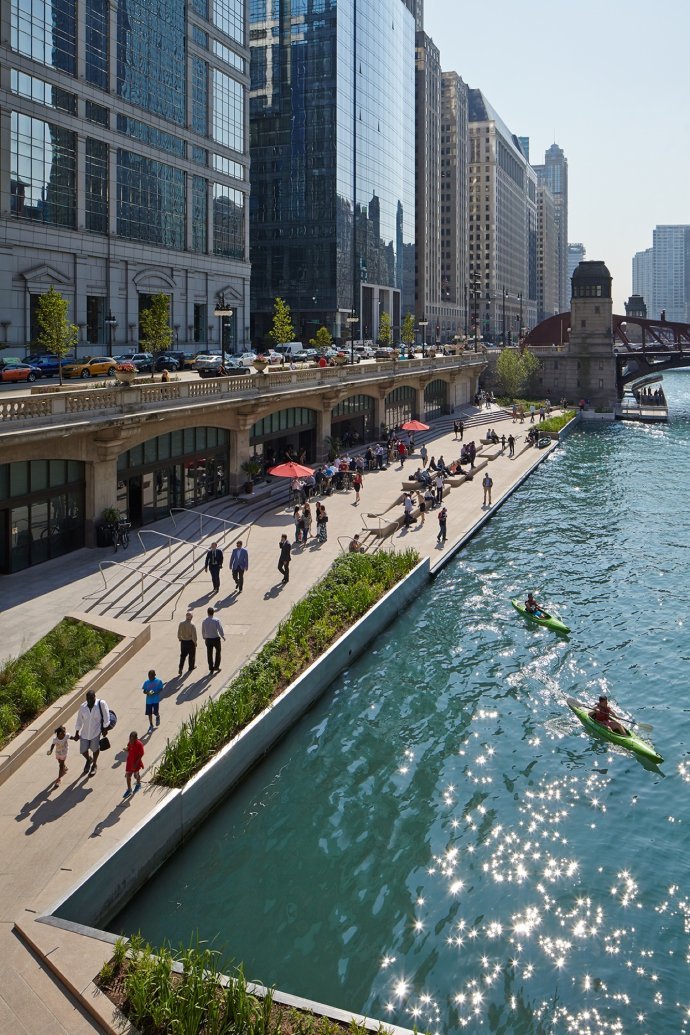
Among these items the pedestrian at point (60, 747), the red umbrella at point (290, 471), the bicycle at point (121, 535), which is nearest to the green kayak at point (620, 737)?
the pedestrian at point (60, 747)

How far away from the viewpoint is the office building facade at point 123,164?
6056 centimetres

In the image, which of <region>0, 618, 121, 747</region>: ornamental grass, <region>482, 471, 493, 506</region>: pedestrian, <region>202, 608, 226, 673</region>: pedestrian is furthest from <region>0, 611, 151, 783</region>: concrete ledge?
<region>482, 471, 493, 506</region>: pedestrian

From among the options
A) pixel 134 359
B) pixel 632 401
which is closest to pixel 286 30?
pixel 632 401

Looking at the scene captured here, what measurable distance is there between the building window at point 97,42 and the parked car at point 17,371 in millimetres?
30628

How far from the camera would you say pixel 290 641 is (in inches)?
1005

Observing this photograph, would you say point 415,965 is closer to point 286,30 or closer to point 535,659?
point 535,659

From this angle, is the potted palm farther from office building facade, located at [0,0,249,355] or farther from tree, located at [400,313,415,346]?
tree, located at [400,313,415,346]

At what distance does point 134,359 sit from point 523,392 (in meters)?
80.2

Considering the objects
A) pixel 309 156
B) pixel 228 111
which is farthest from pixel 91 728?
pixel 309 156

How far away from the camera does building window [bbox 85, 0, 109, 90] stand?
216 feet

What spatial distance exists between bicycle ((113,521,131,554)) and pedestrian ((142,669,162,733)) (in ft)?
51.0

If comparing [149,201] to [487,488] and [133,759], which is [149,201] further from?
[133,759]

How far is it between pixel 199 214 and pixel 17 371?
1743 inches

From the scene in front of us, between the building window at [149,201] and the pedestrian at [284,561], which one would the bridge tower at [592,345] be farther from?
the pedestrian at [284,561]
